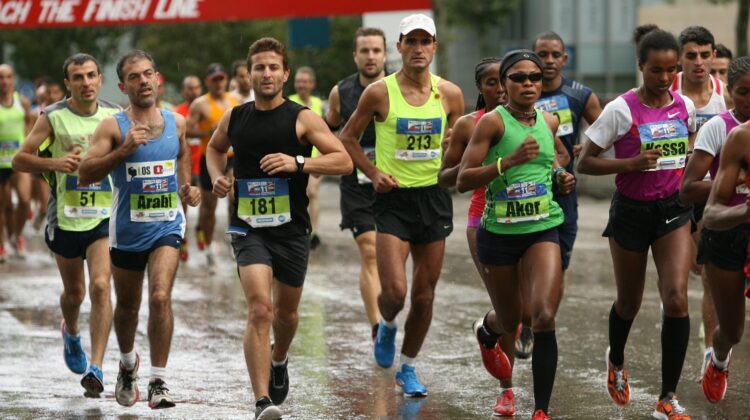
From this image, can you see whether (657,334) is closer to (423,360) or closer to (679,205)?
(423,360)

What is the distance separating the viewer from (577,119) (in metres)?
10.0

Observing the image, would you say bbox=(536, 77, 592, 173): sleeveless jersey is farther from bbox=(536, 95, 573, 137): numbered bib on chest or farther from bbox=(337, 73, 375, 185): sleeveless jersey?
bbox=(337, 73, 375, 185): sleeveless jersey

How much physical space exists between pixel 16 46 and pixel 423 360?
42.3 m

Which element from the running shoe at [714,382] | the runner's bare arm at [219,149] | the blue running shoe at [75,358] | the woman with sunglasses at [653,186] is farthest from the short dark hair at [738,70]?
the blue running shoe at [75,358]

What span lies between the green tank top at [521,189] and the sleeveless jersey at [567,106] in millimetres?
1974

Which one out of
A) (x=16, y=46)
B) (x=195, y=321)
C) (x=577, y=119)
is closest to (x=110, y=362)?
(x=195, y=321)

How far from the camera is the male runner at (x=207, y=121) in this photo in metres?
16.4

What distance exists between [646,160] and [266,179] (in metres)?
2.09

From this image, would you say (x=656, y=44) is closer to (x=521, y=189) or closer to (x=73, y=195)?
(x=521, y=189)

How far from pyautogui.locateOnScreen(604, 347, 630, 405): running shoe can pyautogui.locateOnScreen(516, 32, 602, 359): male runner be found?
1.33 metres

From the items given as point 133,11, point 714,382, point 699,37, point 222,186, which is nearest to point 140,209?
point 222,186

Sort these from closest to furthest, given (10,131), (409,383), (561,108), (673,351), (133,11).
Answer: (673,351), (409,383), (561,108), (10,131), (133,11)

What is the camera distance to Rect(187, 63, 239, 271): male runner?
16.4 m

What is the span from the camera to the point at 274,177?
8.14 m
